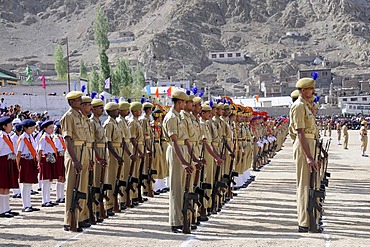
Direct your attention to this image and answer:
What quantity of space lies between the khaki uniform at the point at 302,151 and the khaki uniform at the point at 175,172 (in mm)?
1785

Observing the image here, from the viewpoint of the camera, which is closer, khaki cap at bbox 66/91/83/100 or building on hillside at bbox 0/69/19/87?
khaki cap at bbox 66/91/83/100

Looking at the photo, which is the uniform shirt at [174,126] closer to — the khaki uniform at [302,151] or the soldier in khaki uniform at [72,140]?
the soldier in khaki uniform at [72,140]

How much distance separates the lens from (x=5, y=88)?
5747 cm

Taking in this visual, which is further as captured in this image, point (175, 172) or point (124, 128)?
point (124, 128)

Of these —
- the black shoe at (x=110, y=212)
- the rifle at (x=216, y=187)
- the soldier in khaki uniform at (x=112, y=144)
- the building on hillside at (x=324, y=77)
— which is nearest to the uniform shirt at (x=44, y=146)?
the soldier in khaki uniform at (x=112, y=144)

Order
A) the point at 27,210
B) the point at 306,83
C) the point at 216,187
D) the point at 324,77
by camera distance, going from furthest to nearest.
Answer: the point at 324,77 → the point at 27,210 → the point at 216,187 → the point at 306,83

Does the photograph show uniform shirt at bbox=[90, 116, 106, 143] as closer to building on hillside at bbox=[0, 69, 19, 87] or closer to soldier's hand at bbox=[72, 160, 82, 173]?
soldier's hand at bbox=[72, 160, 82, 173]

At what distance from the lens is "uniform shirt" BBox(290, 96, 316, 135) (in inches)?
416

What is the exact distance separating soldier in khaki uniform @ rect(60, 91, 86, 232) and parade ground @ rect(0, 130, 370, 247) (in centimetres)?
52

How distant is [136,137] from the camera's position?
48.0 ft

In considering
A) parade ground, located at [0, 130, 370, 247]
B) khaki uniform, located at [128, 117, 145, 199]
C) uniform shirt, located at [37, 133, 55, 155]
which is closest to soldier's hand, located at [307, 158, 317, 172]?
parade ground, located at [0, 130, 370, 247]

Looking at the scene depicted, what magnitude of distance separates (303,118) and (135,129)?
4939 millimetres

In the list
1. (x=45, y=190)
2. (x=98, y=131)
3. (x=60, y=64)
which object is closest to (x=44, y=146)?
(x=45, y=190)

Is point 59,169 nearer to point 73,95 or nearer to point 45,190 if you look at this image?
point 45,190
